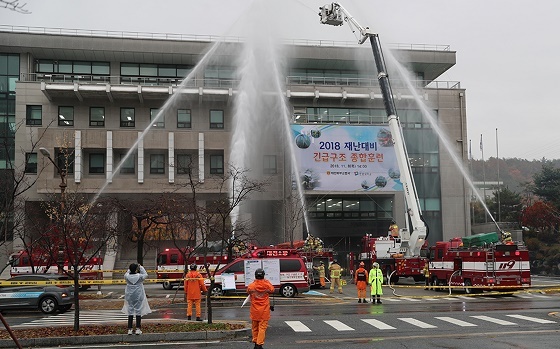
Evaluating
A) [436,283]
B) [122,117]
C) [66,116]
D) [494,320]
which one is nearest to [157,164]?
[122,117]

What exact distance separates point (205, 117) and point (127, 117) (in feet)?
22.6

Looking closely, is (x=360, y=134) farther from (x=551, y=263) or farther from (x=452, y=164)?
(x=551, y=263)

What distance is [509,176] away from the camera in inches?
4542

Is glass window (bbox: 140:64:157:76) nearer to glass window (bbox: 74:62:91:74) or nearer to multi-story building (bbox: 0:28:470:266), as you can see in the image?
multi-story building (bbox: 0:28:470:266)

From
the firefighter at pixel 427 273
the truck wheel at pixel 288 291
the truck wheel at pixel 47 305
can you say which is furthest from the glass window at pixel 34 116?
the firefighter at pixel 427 273

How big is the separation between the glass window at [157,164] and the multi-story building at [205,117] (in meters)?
0.09

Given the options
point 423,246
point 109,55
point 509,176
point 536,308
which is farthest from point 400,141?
point 509,176

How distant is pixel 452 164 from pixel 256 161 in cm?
1821

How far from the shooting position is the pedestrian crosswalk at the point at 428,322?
16.0m

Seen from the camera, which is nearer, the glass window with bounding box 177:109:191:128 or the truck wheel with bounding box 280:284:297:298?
the truck wheel with bounding box 280:284:297:298

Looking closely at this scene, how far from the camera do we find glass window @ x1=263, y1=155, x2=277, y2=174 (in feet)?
168

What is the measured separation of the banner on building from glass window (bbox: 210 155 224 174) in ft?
24.5

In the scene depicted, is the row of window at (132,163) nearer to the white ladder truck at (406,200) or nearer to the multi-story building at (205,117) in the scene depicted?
the multi-story building at (205,117)

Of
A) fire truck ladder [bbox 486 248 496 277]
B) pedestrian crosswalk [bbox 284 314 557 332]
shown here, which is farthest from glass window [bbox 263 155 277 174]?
pedestrian crosswalk [bbox 284 314 557 332]
